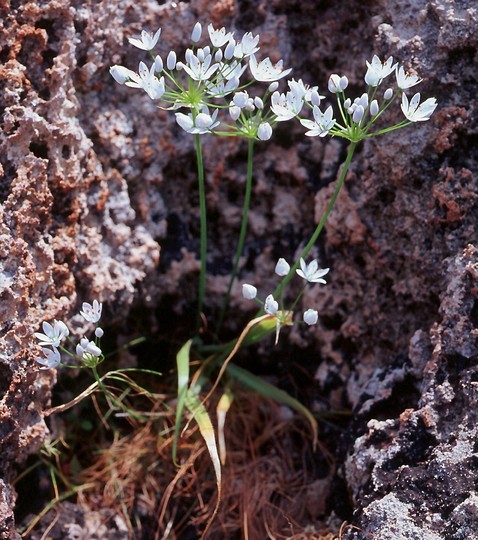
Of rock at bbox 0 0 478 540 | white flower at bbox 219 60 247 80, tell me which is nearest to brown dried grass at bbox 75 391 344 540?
rock at bbox 0 0 478 540

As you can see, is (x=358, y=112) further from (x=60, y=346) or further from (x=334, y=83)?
(x=60, y=346)

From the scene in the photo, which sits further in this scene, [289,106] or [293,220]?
[293,220]

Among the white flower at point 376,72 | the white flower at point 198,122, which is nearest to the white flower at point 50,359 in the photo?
the white flower at point 198,122

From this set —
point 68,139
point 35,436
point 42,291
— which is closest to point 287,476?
point 35,436

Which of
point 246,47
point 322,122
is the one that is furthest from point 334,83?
point 246,47

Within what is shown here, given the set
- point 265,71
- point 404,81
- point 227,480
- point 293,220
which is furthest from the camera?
point 293,220

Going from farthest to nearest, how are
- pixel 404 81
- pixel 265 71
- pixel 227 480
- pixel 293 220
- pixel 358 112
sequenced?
pixel 293 220 < pixel 227 480 < pixel 265 71 < pixel 404 81 < pixel 358 112
